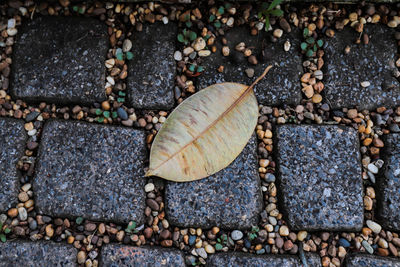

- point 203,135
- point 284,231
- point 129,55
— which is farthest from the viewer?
point 129,55

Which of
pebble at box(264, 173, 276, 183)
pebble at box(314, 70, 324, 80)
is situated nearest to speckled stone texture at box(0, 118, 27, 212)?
pebble at box(264, 173, 276, 183)

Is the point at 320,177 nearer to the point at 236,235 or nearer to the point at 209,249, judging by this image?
the point at 236,235

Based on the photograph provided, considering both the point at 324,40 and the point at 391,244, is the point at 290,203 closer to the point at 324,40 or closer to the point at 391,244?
the point at 391,244

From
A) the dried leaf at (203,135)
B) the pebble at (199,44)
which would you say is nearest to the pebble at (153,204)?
the dried leaf at (203,135)

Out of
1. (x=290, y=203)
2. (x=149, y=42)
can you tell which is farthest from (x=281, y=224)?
(x=149, y=42)

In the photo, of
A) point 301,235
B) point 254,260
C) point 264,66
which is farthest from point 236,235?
point 264,66

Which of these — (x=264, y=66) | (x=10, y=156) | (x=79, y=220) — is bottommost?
(x=79, y=220)

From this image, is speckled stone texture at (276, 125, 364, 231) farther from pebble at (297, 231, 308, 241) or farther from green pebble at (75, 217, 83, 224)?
green pebble at (75, 217, 83, 224)
